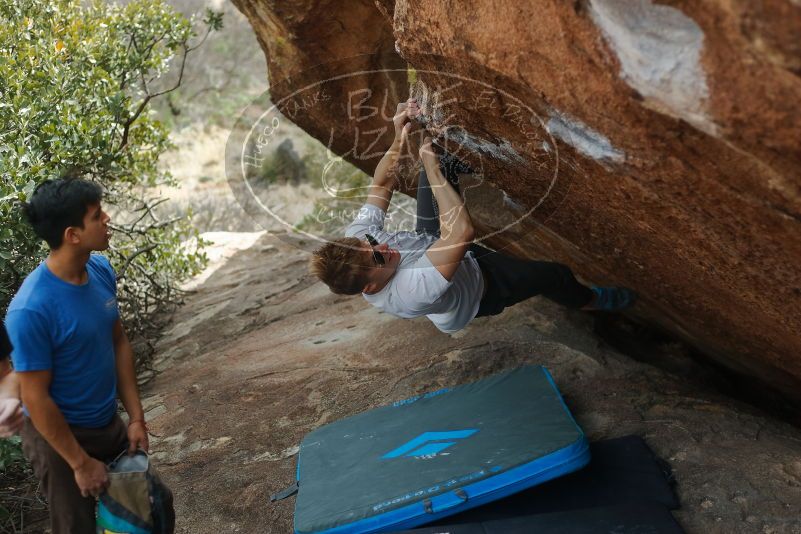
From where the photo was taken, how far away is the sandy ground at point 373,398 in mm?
2953

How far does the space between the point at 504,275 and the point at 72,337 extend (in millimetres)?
1926

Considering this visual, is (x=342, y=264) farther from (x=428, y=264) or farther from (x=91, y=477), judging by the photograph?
(x=91, y=477)

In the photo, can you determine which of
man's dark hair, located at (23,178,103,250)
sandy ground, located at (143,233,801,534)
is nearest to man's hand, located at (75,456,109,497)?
man's dark hair, located at (23,178,103,250)

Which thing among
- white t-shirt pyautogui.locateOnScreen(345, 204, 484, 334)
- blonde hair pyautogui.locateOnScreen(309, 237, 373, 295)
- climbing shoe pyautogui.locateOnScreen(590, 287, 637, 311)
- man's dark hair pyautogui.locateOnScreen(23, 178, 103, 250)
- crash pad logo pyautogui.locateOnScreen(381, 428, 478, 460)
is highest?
man's dark hair pyautogui.locateOnScreen(23, 178, 103, 250)

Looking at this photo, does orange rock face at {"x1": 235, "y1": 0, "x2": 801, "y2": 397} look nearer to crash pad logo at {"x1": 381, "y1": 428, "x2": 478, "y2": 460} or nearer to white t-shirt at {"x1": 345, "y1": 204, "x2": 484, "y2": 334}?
white t-shirt at {"x1": 345, "y1": 204, "x2": 484, "y2": 334}

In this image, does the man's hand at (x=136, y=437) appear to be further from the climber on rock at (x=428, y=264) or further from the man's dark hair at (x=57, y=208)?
the climber on rock at (x=428, y=264)

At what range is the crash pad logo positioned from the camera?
3.22 m

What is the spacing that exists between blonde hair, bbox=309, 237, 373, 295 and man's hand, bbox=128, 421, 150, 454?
856 mm

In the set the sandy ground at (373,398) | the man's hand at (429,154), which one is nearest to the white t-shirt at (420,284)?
the man's hand at (429,154)

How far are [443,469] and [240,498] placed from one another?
100 centimetres

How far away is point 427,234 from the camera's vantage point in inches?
134

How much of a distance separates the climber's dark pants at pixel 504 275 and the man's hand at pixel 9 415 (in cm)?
187

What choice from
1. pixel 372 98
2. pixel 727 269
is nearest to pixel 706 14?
pixel 727 269

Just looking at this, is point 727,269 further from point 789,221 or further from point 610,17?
point 610,17
